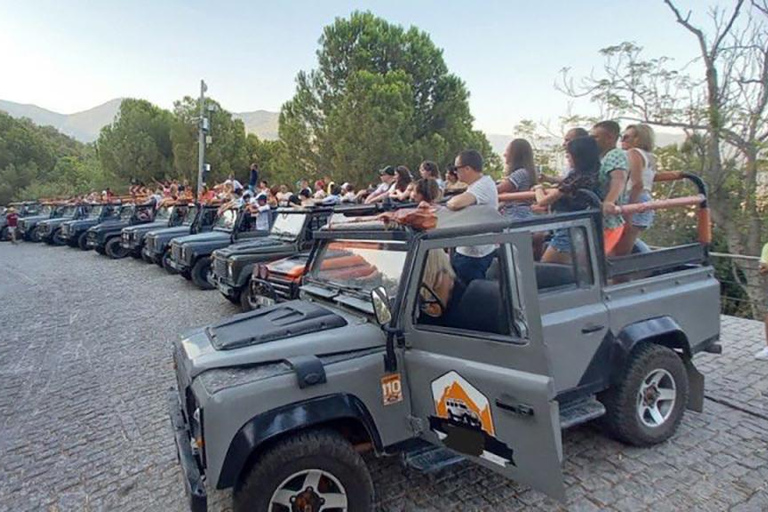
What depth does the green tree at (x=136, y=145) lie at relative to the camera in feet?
112

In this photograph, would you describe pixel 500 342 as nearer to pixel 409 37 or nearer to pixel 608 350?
pixel 608 350

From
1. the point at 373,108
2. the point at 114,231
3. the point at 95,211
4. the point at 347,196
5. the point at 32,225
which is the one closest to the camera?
the point at 347,196

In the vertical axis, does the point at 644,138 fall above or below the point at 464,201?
above

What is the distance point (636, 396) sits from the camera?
3275 millimetres

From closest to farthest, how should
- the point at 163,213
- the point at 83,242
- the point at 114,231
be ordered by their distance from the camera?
the point at 163,213 → the point at 114,231 → the point at 83,242

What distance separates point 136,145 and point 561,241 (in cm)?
3744

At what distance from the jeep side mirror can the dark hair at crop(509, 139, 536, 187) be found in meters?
2.48

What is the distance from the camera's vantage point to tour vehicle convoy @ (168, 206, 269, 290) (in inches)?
367

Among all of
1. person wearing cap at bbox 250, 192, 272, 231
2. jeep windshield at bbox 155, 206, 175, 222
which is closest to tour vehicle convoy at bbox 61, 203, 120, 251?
jeep windshield at bbox 155, 206, 175, 222

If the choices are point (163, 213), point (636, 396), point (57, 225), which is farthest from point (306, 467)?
point (57, 225)

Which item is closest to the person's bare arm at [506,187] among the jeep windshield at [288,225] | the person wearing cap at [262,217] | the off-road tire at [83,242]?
the jeep windshield at [288,225]

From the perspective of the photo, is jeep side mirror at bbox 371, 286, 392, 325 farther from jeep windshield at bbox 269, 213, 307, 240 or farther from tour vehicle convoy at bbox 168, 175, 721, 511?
jeep windshield at bbox 269, 213, 307, 240

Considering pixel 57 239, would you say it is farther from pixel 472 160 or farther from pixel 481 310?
pixel 481 310

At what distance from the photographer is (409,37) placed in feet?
78.6
